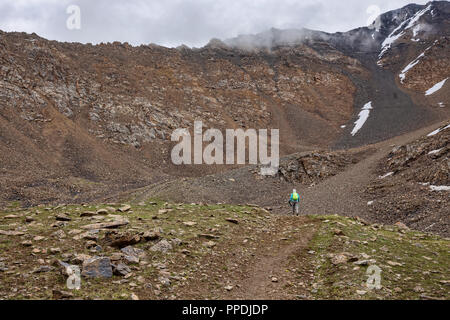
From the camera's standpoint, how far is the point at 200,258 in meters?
9.73

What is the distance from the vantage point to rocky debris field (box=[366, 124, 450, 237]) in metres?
19.3

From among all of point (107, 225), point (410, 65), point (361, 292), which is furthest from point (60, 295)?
point (410, 65)

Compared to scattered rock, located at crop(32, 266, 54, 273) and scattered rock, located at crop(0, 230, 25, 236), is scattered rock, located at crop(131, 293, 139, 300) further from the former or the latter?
scattered rock, located at crop(0, 230, 25, 236)

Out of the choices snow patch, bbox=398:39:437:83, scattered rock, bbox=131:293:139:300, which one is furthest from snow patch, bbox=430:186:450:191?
snow patch, bbox=398:39:437:83

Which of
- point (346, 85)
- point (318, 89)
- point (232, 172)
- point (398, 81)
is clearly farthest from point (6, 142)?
point (398, 81)

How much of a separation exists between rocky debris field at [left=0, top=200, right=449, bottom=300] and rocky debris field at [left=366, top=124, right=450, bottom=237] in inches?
249

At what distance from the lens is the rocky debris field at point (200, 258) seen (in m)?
7.50

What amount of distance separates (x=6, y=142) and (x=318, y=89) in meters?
80.8

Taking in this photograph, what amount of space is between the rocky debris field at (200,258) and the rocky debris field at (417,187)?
20.8 feet

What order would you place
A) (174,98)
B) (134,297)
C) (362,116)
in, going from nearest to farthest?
1. (134,297)
2. (174,98)
3. (362,116)

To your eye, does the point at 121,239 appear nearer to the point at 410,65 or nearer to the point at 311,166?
the point at 311,166

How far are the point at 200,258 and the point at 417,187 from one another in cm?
2200

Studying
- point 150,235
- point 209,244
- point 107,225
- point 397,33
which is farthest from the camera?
point 397,33

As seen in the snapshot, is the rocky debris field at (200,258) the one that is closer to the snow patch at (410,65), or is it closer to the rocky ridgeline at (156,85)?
the rocky ridgeline at (156,85)
